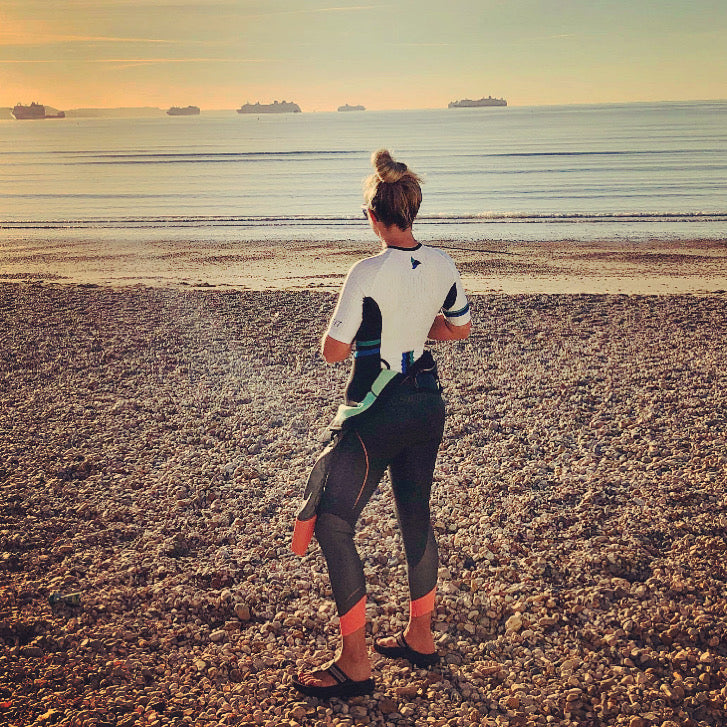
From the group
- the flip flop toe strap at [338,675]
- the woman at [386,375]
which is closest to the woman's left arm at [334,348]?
the woman at [386,375]

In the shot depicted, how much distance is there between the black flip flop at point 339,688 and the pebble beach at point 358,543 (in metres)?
0.06

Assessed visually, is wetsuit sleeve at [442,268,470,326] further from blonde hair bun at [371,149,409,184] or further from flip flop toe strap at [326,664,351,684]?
flip flop toe strap at [326,664,351,684]

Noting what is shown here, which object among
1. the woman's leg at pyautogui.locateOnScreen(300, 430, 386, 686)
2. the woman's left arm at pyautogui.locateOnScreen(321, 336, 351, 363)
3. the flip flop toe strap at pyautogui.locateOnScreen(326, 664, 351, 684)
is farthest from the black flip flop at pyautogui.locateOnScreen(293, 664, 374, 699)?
the woman's left arm at pyautogui.locateOnScreen(321, 336, 351, 363)

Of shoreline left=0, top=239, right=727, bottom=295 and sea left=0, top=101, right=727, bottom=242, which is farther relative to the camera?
sea left=0, top=101, right=727, bottom=242

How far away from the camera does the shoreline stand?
574 inches

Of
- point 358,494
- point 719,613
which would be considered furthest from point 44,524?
point 719,613

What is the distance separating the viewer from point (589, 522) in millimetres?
4988

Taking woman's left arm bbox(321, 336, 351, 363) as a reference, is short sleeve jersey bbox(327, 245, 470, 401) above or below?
above

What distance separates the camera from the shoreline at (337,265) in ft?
47.8

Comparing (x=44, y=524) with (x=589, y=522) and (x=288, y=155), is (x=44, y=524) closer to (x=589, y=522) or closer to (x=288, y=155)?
(x=589, y=522)

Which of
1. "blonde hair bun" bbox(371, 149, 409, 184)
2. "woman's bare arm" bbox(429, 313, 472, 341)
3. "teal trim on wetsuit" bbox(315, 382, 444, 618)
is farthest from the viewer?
"woman's bare arm" bbox(429, 313, 472, 341)

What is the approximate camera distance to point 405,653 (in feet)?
12.0

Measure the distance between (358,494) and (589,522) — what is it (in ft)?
8.27

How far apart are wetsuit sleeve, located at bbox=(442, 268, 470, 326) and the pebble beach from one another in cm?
167
